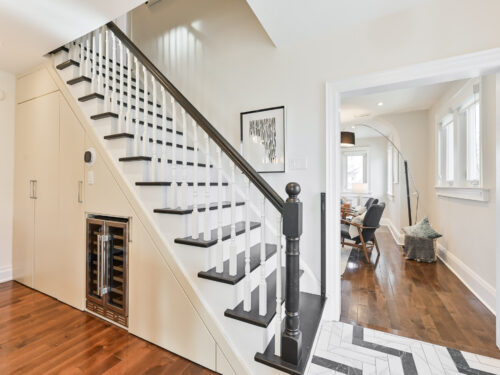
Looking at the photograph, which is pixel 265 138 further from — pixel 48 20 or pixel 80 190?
pixel 48 20

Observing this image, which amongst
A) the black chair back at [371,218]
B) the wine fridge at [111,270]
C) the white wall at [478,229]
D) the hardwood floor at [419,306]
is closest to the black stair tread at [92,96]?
the wine fridge at [111,270]

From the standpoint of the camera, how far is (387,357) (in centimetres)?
160

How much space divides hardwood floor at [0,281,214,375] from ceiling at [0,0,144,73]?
2511mm

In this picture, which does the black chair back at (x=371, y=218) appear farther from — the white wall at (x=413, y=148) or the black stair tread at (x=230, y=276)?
the black stair tread at (x=230, y=276)

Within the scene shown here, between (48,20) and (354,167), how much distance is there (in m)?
7.77

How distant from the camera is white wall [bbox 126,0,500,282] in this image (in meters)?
1.66

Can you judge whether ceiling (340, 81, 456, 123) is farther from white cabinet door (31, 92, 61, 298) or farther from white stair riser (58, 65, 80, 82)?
white cabinet door (31, 92, 61, 298)

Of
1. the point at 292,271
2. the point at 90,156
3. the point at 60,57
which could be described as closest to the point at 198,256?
the point at 292,271

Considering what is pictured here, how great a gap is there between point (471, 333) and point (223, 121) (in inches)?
114

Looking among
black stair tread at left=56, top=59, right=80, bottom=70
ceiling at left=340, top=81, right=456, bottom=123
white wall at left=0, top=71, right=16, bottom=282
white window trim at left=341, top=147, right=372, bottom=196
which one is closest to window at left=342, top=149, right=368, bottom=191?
white window trim at left=341, top=147, right=372, bottom=196

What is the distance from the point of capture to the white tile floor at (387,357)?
1.50m

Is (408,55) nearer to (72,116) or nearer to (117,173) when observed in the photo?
(117,173)

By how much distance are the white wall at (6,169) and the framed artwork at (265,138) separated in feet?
9.71

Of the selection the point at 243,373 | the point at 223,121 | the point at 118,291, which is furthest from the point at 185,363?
the point at 223,121
